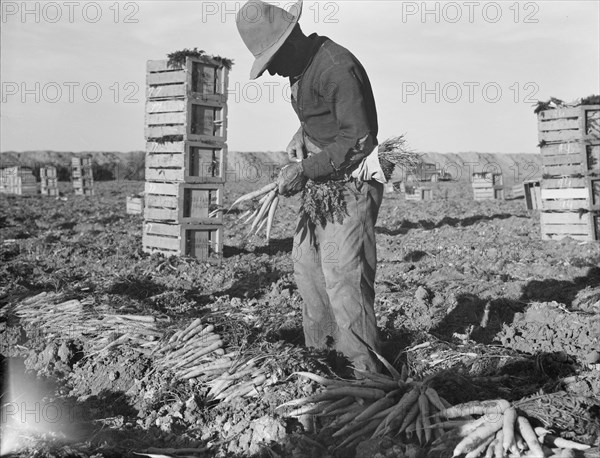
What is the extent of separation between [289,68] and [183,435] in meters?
2.18

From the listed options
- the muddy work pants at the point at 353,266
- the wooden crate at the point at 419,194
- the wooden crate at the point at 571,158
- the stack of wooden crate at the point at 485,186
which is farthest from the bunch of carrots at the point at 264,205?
the wooden crate at the point at 419,194

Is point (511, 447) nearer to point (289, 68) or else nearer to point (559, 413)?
point (559, 413)

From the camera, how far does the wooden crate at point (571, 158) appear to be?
11.2 meters

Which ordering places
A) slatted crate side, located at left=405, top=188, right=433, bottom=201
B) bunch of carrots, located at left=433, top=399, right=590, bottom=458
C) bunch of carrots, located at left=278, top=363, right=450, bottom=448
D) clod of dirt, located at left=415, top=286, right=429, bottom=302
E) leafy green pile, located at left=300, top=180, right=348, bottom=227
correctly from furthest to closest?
slatted crate side, located at left=405, top=188, right=433, bottom=201, clod of dirt, located at left=415, top=286, right=429, bottom=302, leafy green pile, located at left=300, top=180, right=348, bottom=227, bunch of carrots, located at left=278, top=363, right=450, bottom=448, bunch of carrots, located at left=433, top=399, right=590, bottom=458

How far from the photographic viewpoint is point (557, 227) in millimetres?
11648

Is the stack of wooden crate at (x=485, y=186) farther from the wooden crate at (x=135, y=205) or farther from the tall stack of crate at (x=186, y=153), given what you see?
the tall stack of crate at (x=186, y=153)

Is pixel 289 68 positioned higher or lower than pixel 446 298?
higher

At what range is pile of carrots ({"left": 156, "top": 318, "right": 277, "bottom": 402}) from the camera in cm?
362

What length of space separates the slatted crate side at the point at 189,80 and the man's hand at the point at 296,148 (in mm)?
5670

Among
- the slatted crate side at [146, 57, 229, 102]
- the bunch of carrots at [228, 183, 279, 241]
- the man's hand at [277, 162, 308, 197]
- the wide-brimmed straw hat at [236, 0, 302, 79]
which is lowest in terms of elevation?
the bunch of carrots at [228, 183, 279, 241]

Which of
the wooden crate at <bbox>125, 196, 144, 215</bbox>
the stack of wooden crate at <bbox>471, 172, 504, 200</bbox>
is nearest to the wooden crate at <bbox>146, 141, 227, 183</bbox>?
the wooden crate at <bbox>125, 196, 144, 215</bbox>

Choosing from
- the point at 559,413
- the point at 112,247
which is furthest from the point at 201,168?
the point at 559,413

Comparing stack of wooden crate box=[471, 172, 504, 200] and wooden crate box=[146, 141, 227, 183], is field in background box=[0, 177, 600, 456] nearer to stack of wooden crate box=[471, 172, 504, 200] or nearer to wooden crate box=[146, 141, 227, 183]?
wooden crate box=[146, 141, 227, 183]

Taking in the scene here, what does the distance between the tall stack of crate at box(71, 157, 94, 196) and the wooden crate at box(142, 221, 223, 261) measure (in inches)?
781
